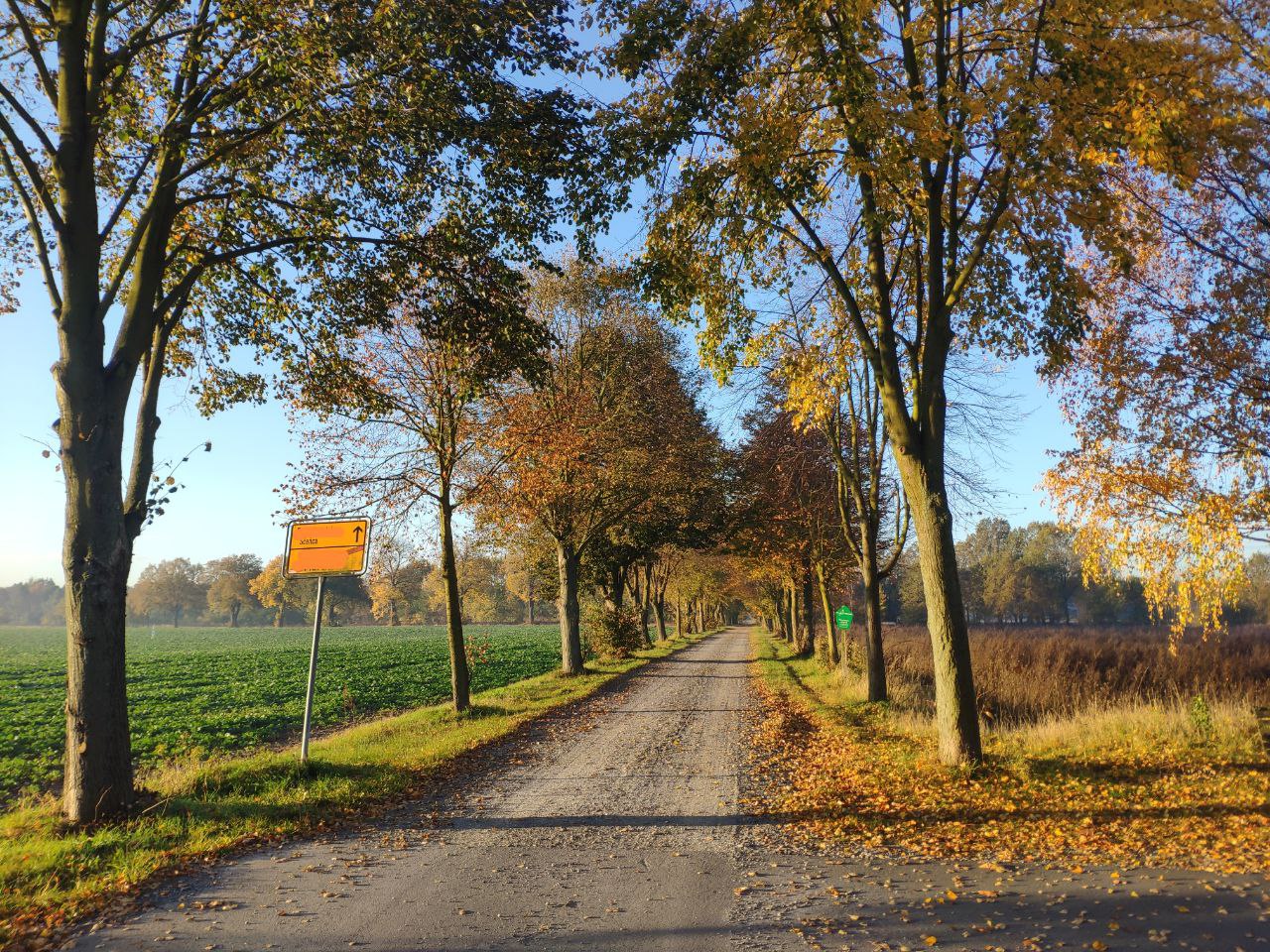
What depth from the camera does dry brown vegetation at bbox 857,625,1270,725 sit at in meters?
13.9

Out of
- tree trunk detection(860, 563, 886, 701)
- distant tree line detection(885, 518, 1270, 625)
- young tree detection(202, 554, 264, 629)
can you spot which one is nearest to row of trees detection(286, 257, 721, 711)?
tree trunk detection(860, 563, 886, 701)

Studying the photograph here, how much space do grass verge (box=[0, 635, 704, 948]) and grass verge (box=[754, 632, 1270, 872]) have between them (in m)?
4.56

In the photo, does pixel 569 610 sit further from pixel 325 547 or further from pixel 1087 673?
pixel 1087 673

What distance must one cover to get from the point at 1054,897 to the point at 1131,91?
24.8 ft

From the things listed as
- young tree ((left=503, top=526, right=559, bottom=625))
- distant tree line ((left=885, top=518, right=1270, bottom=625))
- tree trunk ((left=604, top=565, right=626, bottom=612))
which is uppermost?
young tree ((left=503, top=526, right=559, bottom=625))

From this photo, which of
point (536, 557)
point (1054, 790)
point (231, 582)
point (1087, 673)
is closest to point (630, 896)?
point (1054, 790)

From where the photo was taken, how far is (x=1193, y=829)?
20.2 ft

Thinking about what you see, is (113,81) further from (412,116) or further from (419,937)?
(419,937)

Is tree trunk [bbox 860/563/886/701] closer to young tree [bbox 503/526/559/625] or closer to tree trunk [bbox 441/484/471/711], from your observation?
tree trunk [bbox 441/484/471/711]

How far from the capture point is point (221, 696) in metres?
23.2

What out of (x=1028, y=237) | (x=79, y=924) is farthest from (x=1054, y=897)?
(x=1028, y=237)

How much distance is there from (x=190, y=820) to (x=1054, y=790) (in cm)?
848

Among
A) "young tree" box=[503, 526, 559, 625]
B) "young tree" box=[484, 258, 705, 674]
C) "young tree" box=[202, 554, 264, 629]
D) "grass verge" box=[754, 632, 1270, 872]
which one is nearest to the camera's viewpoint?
"grass verge" box=[754, 632, 1270, 872]

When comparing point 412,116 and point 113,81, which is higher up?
point 113,81
